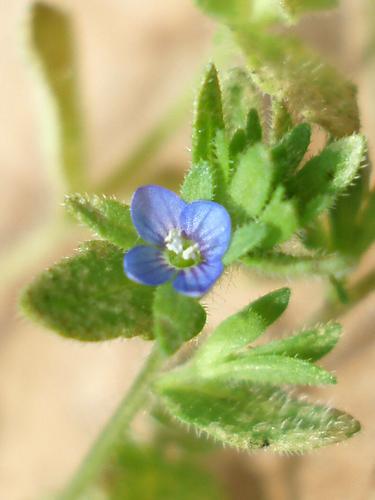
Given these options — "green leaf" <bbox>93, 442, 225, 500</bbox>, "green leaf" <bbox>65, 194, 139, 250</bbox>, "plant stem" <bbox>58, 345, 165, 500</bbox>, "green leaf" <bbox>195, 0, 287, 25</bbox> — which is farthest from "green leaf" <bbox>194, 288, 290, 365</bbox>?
"green leaf" <bbox>93, 442, 225, 500</bbox>

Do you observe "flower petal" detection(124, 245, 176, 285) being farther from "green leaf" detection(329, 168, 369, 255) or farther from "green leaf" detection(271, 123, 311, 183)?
"green leaf" detection(329, 168, 369, 255)

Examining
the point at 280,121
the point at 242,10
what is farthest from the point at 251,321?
the point at 242,10

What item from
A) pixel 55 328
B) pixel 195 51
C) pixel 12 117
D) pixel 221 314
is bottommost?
pixel 55 328

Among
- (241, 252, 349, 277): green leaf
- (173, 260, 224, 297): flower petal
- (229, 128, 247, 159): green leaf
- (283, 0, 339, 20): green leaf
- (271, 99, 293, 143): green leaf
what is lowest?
(173, 260, 224, 297): flower petal

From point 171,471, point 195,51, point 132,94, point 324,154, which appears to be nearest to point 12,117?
point 132,94

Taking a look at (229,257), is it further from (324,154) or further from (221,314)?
(221,314)

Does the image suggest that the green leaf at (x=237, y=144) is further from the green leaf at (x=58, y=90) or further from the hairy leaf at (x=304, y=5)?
the green leaf at (x=58, y=90)
